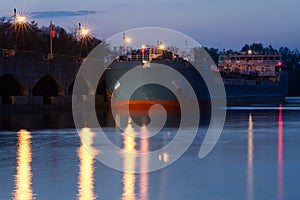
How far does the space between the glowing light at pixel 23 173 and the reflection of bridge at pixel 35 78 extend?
21911mm

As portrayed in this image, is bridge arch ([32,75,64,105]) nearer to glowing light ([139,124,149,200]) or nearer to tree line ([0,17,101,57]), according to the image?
tree line ([0,17,101,57])

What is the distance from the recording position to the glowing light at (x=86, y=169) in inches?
434

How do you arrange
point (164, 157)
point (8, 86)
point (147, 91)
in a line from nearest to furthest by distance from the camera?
point (164, 157) < point (8, 86) < point (147, 91)

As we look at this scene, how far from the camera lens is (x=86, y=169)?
14.0 m

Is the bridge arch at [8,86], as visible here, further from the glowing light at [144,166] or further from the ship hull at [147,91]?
the glowing light at [144,166]

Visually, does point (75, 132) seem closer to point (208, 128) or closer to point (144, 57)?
point (208, 128)

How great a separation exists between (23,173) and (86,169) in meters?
1.43

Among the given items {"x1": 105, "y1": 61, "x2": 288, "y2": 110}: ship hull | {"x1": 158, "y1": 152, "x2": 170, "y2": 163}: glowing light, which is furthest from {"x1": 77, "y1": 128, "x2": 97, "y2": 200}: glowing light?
{"x1": 105, "y1": 61, "x2": 288, "y2": 110}: ship hull

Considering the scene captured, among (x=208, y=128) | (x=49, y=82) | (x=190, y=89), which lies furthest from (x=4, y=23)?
(x=208, y=128)

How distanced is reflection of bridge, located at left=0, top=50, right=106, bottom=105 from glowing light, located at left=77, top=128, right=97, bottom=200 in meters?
21.1

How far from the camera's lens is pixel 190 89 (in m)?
53.5

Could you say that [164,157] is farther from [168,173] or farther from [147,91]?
[147,91]

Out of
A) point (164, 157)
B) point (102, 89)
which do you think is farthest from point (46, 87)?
point (164, 157)

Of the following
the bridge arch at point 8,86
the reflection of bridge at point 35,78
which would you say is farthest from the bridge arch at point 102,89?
the bridge arch at point 8,86
